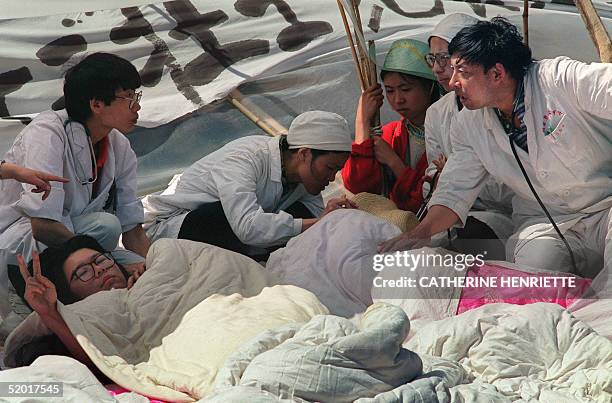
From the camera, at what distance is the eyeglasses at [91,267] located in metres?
3.59

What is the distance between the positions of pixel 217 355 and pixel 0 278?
3.10ft

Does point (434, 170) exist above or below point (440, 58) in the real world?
below

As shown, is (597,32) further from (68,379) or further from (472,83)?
(68,379)

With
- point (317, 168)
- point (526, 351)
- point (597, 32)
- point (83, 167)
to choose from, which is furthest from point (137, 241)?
point (597, 32)

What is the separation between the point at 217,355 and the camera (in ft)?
10.3

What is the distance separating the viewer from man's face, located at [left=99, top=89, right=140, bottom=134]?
391 centimetres

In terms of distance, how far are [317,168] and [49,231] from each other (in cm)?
96

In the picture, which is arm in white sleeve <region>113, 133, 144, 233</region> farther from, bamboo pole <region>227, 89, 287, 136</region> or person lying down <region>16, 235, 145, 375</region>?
bamboo pole <region>227, 89, 287, 136</region>

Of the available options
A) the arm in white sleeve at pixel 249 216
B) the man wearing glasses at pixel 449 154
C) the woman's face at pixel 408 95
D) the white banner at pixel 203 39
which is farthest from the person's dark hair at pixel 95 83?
the man wearing glasses at pixel 449 154

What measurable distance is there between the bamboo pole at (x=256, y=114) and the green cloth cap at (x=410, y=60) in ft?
2.08

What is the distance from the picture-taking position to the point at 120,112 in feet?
12.9

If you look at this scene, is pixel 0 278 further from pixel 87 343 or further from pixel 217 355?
pixel 217 355

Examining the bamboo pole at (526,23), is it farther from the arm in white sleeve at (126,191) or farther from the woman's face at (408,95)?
the arm in white sleeve at (126,191)

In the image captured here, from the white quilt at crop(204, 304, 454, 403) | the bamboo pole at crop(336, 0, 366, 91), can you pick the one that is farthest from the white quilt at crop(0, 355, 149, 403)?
the bamboo pole at crop(336, 0, 366, 91)
